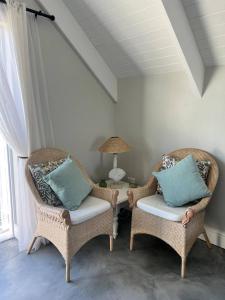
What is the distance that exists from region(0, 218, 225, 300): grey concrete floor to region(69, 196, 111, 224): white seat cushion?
1.41 feet

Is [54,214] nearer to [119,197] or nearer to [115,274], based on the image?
[115,274]

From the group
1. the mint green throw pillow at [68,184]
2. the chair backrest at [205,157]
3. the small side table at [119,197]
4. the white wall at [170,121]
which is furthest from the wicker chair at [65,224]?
the white wall at [170,121]

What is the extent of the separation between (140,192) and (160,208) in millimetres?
300

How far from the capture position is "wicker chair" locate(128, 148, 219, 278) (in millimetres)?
2051

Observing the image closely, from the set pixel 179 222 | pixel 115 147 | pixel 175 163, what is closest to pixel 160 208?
pixel 179 222

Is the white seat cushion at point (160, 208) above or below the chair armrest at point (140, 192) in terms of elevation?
below

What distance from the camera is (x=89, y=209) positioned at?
2178mm

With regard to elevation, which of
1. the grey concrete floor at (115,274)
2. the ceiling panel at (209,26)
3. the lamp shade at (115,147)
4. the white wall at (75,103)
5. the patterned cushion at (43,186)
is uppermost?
the ceiling panel at (209,26)

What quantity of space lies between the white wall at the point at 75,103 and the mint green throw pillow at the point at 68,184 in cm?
55

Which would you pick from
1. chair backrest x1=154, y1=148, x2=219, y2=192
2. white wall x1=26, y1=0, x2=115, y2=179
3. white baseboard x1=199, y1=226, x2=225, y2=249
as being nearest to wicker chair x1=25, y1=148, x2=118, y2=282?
white wall x1=26, y1=0, x2=115, y2=179

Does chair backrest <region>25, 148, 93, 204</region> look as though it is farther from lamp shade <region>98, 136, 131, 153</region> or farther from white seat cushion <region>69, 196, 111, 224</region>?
lamp shade <region>98, 136, 131, 153</region>

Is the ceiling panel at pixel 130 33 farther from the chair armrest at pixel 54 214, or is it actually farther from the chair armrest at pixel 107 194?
the chair armrest at pixel 54 214

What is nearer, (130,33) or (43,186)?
(43,186)

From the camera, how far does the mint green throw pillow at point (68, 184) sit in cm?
215
